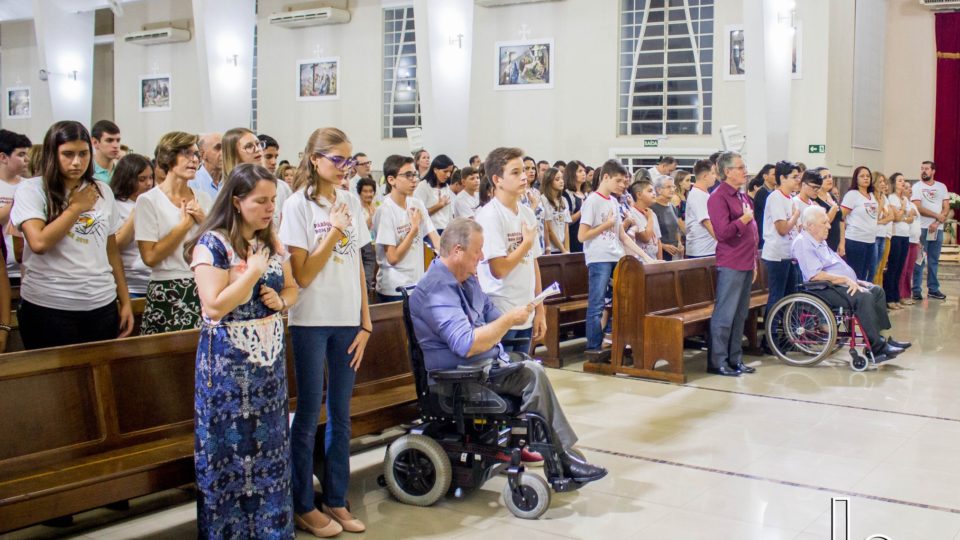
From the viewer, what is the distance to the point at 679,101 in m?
14.6

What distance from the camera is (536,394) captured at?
12.5 ft

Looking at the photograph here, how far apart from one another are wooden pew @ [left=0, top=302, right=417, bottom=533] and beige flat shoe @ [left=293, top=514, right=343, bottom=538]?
15.5 inches

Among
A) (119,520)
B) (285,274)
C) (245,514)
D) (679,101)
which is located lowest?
(119,520)

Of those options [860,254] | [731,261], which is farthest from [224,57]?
[731,261]

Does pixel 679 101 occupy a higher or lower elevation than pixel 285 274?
higher

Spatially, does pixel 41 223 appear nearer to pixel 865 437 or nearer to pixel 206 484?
pixel 206 484

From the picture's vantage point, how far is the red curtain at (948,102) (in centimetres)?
1513

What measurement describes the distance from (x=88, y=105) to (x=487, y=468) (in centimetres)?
1702

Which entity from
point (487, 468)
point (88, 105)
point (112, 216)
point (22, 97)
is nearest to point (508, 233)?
point (487, 468)

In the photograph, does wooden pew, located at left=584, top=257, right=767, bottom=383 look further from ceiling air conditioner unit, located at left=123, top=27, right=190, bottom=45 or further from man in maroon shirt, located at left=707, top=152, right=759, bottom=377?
ceiling air conditioner unit, located at left=123, top=27, right=190, bottom=45

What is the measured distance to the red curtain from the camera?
15.1 metres

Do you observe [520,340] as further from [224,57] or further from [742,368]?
[224,57]

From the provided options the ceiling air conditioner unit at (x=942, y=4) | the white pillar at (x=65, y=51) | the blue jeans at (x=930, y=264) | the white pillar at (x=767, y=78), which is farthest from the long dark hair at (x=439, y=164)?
the white pillar at (x=65, y=51)

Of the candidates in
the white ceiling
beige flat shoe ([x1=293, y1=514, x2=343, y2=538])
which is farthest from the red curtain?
the white ceiling
